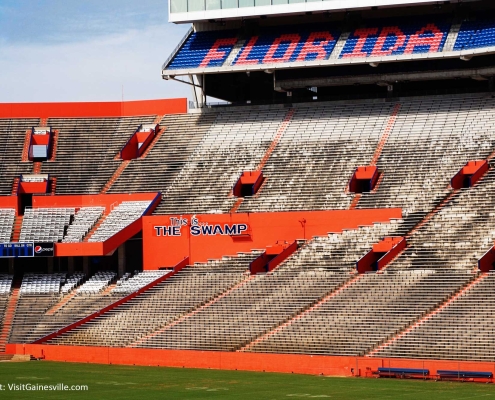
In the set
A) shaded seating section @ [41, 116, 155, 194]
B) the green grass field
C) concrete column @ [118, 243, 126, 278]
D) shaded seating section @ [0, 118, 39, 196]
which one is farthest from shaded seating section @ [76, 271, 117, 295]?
the green grass field

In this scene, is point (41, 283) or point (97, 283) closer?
point (97, 283)

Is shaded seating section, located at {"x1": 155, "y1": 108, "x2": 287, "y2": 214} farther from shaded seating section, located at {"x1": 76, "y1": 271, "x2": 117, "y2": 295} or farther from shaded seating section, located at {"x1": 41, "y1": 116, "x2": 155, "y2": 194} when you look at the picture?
shaded seating section, located at {"x1": 41, "y1": 116, "x2": 155, "y2": 194}

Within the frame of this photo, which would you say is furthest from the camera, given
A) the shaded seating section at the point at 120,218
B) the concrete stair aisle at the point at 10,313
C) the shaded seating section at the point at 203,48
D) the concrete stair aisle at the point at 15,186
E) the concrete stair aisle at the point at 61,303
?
the shaded seating section at the point at 203,48

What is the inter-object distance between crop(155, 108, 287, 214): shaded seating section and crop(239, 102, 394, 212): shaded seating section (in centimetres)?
128

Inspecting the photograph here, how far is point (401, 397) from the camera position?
38.7m

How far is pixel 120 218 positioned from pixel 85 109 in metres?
10.9

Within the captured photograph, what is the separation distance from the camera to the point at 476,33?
65375 mm

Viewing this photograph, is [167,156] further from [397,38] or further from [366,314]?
[366,314]

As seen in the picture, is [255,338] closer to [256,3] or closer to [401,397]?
[401,397]

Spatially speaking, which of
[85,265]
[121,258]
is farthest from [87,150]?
[121,258]

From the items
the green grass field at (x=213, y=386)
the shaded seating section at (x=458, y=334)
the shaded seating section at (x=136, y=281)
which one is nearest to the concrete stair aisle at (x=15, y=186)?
the shaded seating section at (x=136, y=281)

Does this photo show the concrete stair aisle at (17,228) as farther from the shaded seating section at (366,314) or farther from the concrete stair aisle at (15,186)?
the shaded seating section at (366,314)

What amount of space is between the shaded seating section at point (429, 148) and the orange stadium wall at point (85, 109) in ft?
51.4

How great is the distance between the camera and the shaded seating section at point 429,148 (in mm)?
60594
